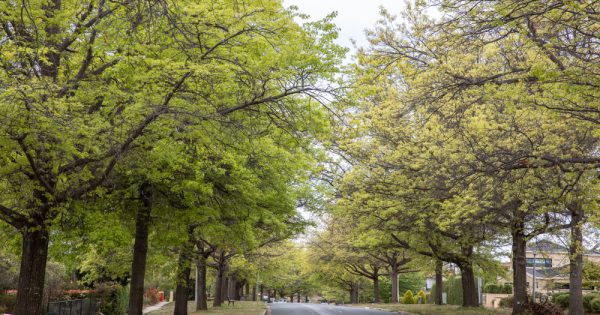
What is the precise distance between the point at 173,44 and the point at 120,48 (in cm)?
131

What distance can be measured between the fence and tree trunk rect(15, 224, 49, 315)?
8.80 metres

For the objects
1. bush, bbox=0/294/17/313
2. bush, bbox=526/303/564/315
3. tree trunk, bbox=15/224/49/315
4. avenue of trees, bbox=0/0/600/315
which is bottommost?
bush, bbox=0/294/17/313

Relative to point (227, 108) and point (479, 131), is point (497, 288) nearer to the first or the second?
point (479, 131)

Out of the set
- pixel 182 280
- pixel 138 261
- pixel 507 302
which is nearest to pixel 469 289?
pixel 507 302

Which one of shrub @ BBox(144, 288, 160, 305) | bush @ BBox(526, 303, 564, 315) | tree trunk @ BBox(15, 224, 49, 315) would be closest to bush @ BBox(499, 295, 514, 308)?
bush @ BBox(526, 303, 564, 315)

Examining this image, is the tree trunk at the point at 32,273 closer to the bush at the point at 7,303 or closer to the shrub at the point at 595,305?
the bush at the point at 7,303

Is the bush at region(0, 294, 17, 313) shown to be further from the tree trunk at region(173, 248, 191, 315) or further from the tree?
the tree

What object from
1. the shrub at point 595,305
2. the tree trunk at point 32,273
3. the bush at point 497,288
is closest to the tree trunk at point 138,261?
the tree trunk at point 32,273

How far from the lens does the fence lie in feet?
64.7

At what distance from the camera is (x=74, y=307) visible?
21.8 metres

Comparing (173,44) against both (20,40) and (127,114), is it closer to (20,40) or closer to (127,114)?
(127,114)

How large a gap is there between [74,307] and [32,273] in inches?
450

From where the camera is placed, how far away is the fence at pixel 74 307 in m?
19.7

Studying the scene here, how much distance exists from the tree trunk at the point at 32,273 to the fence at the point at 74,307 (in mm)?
8803
